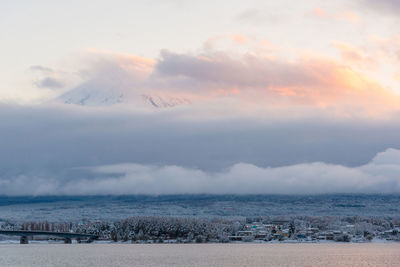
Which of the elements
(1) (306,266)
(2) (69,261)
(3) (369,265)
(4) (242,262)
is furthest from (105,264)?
(3) (369,265)

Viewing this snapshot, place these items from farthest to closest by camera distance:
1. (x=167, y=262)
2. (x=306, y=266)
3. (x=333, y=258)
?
(x=333, y=258), (x=167, y=262), (x=306, y=266)

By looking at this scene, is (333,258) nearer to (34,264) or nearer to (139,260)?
(139,260)

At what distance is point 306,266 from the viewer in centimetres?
14362

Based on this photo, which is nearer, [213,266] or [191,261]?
[213,266]

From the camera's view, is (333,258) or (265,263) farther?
(333,258)

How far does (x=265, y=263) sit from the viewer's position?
15262 centimetres

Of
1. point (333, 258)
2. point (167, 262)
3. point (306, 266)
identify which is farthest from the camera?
point (333, 258)

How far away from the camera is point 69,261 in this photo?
518ft

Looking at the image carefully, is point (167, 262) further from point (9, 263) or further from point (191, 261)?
point (9, 263)

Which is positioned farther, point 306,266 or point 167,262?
point 167,262

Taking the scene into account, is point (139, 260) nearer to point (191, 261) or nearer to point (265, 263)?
point (191, 261)

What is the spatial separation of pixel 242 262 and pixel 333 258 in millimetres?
26766

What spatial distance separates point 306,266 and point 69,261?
51.6m

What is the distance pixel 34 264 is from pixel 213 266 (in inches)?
1472
